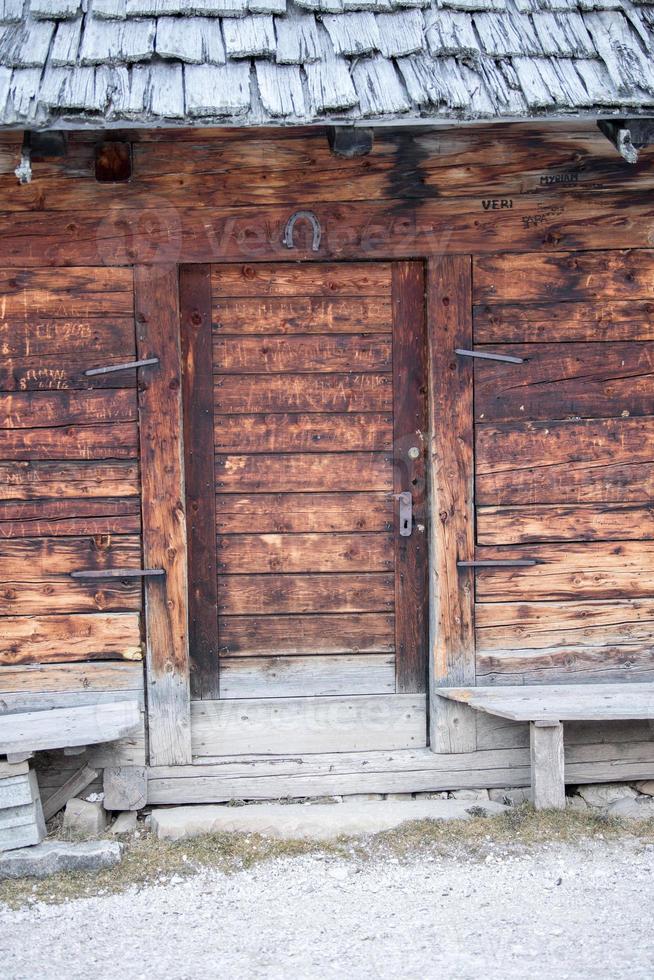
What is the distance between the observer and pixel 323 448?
4926 millimetres

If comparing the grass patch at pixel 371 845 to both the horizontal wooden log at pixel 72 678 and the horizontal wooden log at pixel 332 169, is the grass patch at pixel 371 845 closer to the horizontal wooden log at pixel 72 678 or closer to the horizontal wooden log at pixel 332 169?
the horizontal wooden log at pixel 72 678

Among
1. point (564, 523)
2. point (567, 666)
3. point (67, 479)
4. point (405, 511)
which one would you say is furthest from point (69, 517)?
point (567, 666)

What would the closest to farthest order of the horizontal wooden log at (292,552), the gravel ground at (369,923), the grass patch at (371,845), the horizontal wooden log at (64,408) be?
the gravel ground at (369,923) < the grass patch at (371,845) < the horizontal wooden log at (64,408) < the horizontal wooden log at (292,552)

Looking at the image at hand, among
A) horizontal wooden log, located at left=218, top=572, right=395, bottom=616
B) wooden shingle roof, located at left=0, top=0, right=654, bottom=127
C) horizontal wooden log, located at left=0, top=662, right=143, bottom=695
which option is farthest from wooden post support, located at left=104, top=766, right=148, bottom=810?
wooden shingle roof, located at left=0, top=0, right=654, bottom=127

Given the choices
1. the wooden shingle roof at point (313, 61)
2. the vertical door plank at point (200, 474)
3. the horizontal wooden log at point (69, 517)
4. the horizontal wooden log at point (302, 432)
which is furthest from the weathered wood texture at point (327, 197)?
the horizontal wooden log at point (69, 517)

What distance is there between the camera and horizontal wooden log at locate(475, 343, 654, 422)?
4871mm

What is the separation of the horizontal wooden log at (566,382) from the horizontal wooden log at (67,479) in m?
1.70

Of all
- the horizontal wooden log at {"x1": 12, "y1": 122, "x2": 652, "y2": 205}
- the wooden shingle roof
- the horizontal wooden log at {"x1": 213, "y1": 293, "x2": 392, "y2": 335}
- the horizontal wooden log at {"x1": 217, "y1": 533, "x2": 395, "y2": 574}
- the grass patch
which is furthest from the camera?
the horizontal wooden log at {"x1": 217, "y1": 533, "x2": 395, "y2": 574}

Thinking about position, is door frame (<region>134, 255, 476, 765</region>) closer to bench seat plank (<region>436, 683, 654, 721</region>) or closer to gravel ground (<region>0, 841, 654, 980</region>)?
bench seat plank (<region>436, 683, 654, 721</region>)

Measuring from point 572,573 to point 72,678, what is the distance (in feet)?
8.02

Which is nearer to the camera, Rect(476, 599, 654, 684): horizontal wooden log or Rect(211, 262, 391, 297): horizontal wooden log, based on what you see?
Rect(211, 262, 391, 297): horizontal wooden log

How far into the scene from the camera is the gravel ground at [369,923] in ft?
12.3

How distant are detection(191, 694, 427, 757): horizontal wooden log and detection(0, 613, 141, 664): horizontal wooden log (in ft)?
1.58

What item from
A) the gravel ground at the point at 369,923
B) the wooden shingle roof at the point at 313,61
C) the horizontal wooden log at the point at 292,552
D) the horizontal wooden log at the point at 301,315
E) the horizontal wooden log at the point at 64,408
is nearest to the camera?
the gravel ground at the point at 369,923
